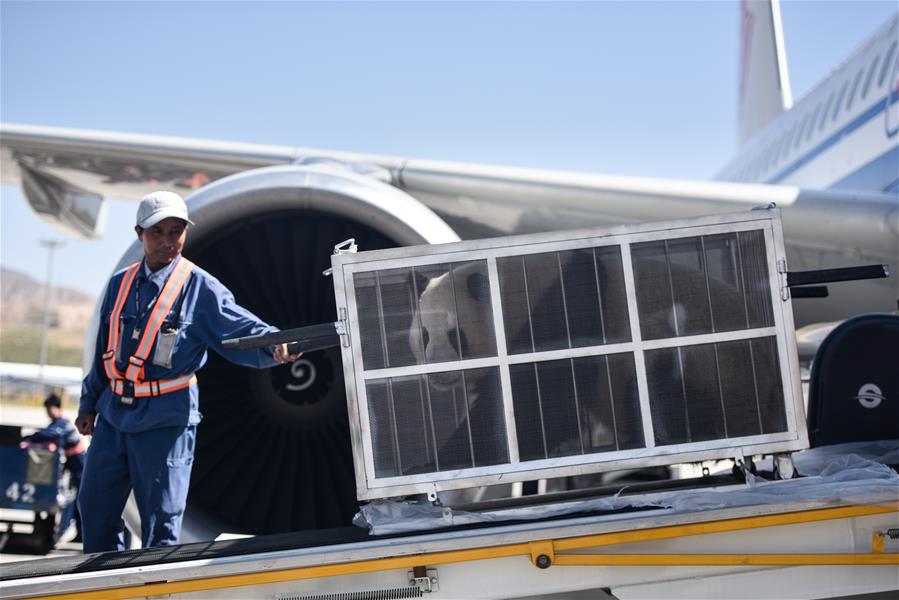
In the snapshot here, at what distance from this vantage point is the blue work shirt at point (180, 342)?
2.53 metres

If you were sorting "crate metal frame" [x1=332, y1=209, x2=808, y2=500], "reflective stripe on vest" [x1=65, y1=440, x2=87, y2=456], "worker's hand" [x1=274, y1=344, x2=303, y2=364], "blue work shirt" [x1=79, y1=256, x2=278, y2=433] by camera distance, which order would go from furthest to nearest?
"reflective stripe on vest" [x1=65, y1=440, x2=87, y2=456] < "blue work shirt" [x1=79, y1=256, x2=278, y2=433] < "worker's hand" [x1=274, y1=344, x2=303, y2=364] < "crate metal frame" [x1=332, y1=209, x2=808, y2=500]

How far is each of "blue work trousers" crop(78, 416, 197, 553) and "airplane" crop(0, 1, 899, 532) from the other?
1.86ft

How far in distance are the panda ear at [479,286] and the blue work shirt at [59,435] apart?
5492 millimetres

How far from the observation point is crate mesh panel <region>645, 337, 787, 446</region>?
2.15 metres

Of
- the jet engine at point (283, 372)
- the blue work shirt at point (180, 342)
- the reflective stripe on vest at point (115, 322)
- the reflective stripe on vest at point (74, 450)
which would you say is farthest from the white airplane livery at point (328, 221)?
the reflective stripe on vest at point (74, 450)

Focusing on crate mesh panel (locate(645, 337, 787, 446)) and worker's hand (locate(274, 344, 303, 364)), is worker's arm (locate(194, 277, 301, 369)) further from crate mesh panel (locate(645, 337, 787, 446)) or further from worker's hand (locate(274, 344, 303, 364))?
crate mesh panel (locate(645, 337, 787, 446))

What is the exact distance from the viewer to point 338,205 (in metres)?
3.22

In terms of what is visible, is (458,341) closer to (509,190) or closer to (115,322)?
(115,322)

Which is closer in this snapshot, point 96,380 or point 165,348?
point 165,348

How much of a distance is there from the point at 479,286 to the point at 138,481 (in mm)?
1225

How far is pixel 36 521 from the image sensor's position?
604 centimetres

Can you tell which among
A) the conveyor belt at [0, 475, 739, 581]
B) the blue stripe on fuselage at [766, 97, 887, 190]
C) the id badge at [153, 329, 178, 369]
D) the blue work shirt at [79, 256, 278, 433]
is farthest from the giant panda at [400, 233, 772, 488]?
the blue stripe on fuselage at [766, 97, 887, 190]

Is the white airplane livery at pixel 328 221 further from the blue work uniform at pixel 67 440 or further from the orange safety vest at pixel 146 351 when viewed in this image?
the blue work uniform at pixel 67 440

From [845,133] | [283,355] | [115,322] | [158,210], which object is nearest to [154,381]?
[115,322]
